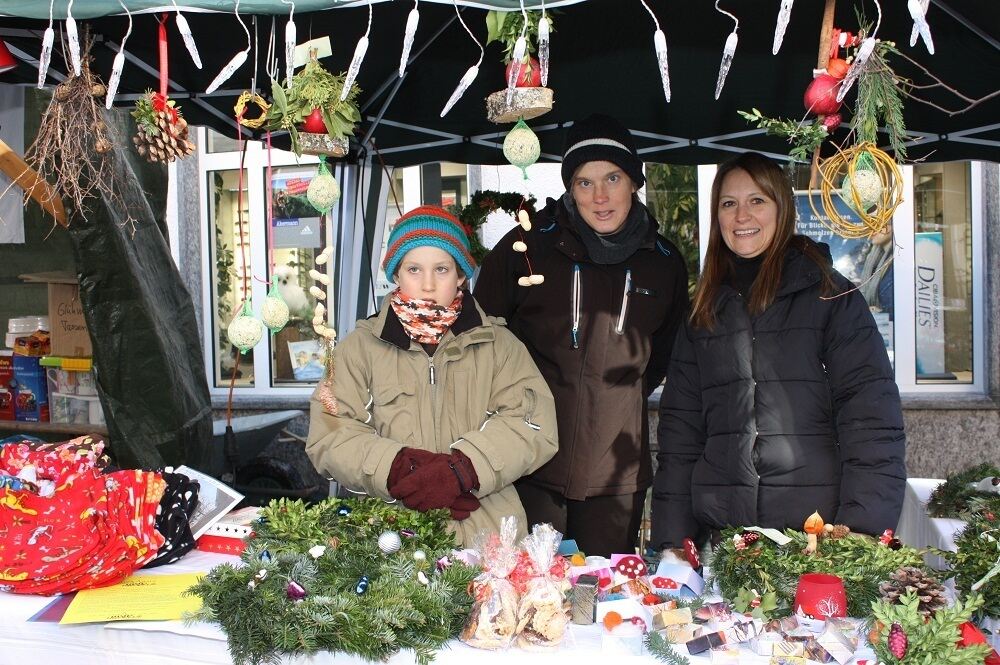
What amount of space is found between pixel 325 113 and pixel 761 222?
1.29 metres

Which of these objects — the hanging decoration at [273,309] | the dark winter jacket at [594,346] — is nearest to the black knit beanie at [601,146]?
the dark winter jacket at [594,346]

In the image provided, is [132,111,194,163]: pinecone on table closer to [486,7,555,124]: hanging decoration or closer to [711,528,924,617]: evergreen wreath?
[486,7,555,124]: hanging decoration

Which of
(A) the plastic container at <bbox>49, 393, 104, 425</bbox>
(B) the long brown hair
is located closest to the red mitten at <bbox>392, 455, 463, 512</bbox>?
(B) the long brown hair

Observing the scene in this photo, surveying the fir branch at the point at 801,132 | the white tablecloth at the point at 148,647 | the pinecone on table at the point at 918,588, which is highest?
the fir branch at the point at 801,132

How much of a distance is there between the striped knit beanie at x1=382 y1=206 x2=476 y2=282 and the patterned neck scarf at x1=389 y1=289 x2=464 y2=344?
0.50 feet

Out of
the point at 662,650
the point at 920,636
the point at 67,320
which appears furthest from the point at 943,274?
the point at 67,320

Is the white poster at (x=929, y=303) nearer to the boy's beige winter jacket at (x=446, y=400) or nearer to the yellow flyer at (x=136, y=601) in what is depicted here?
the boy's beige winter jacket at (x=446, y=400)

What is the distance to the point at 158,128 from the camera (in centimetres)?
234

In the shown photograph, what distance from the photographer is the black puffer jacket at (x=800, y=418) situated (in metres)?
2.12

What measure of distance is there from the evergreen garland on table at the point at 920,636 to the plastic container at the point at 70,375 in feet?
14.1

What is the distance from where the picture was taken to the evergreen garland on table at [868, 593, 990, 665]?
143cm

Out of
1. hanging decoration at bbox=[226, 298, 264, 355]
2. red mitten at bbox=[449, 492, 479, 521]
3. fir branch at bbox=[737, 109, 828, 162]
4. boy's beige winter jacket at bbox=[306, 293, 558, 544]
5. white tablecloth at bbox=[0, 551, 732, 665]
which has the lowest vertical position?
white tablecloth at bbox=[0, 551, 732, 665]

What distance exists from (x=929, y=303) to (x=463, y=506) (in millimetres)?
4951

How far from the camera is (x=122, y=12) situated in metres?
2.10
